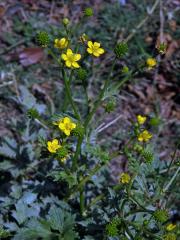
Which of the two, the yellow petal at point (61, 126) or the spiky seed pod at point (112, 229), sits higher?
the yellow petal at point (61, 126)

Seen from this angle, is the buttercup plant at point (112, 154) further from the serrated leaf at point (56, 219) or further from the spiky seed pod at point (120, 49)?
the serrated leaf at point (56, 219)

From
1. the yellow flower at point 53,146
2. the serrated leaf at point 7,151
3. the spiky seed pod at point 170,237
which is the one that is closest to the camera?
the spiky seed pod at point 170,237

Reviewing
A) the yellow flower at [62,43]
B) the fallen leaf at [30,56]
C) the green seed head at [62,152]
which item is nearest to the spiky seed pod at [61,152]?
the green seed head at [62,152]

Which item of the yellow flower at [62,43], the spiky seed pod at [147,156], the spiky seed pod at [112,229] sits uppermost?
the yellow flower at [62,43]

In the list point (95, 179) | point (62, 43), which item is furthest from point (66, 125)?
point (95, 179)

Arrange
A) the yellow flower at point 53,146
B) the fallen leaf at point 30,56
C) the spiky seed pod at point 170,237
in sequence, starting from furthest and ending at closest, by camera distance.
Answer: the fallen leaf at point 30,56 < the yellow flower at point 53,146 < the spiky seed pod at point 170,237

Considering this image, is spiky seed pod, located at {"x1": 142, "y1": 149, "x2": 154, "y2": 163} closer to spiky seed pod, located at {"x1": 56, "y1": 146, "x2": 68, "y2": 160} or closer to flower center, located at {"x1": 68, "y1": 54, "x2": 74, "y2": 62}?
spiky seed pod, located at {"x1": 56, "y1": 146, "x2": 68, "y2": 160}

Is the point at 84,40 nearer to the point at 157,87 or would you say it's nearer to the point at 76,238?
the point at 76,238

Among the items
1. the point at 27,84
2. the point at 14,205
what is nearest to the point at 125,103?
the point at 27,84

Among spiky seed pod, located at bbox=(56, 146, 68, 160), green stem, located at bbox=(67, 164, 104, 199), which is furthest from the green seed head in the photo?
green stem, located at bbox=(67, 164, 104, 199)
